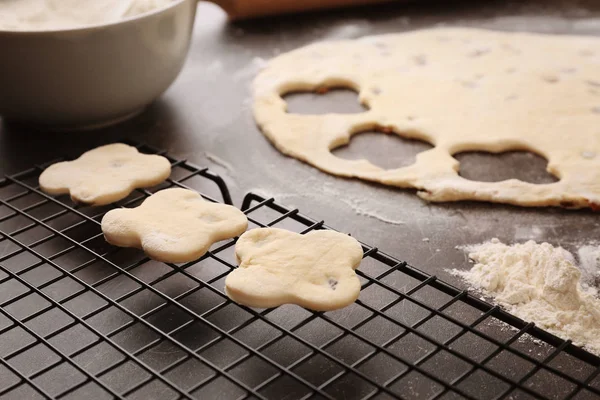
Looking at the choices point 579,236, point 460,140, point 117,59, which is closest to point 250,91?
point 117,59

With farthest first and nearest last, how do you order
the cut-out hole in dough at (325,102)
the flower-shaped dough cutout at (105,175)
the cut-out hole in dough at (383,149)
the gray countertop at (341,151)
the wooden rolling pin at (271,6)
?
the wooden rolling pin at (271,6)
the cut-out hole in dough at (325,102)
the cut-out hole in dough at (383,149)
the gray countertop at (341,151)
the flower-shaped dough cutout at (105,175)

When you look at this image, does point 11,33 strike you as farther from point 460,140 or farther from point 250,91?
point 460,140

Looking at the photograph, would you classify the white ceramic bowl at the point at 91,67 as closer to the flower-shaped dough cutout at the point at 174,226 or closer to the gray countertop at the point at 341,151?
the gray countertop at the point at 341,151

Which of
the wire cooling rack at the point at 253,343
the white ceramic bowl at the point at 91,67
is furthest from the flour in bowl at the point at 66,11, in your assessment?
the wire cooling rack at the point at 253,343

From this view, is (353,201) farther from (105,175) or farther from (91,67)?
(91,67)

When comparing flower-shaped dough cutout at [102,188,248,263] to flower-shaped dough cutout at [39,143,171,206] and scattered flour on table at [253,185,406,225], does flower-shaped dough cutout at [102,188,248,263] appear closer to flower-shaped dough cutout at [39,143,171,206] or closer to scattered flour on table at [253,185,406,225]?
flower-shaped dough cutout at [39,143,171,206]

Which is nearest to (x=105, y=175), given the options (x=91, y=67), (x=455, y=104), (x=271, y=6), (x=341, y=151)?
(x=91, y=67)
